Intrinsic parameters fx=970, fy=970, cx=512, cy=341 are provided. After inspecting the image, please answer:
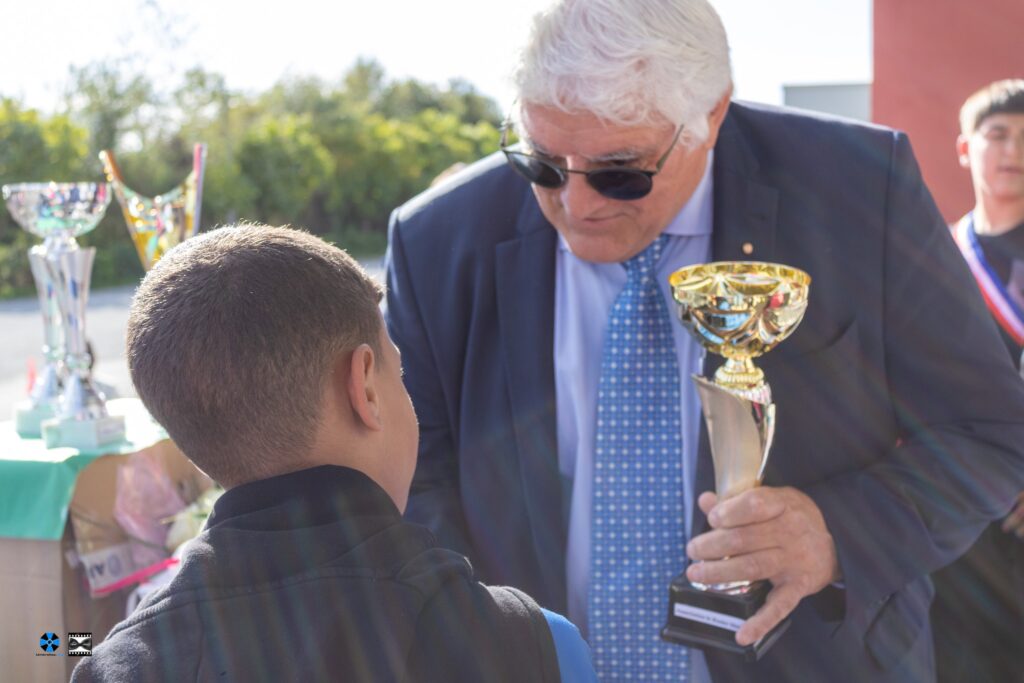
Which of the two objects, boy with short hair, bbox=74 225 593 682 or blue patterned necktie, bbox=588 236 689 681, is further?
blue patterned necktie, bbox=588 236 689 681

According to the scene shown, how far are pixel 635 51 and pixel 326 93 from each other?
39.2 m

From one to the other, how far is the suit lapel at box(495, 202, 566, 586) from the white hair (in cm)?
35

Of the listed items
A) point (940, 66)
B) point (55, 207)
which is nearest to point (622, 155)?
point (55, 207)

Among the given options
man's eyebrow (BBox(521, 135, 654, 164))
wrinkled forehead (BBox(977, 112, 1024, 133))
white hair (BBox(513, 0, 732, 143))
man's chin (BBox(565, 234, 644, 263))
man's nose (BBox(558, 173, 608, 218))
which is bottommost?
wrinkled forehead (BBox(977, 112, 1024, 133))

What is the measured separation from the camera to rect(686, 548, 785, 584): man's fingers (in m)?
1.49

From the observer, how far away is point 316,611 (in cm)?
96

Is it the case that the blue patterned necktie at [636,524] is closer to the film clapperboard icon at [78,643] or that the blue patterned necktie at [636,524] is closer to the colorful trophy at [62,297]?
the film clapperboard icon at [78,643]

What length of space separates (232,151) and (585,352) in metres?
25.0

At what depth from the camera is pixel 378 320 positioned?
1197 mm

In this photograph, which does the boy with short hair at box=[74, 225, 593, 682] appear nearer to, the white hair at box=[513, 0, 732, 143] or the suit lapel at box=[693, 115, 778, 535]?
the white hair at box=[513, 0, 732, 143]

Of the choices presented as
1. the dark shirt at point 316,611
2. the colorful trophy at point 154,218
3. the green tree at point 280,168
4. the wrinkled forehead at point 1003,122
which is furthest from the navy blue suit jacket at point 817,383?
the green tree at point 280,168

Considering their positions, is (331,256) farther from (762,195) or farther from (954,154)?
(954,154)

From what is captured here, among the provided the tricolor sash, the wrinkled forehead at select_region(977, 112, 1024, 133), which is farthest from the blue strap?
the wrinkled forehead at select_region(977, 112, 1024, 133)

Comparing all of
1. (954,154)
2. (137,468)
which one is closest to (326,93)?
(954,154)
